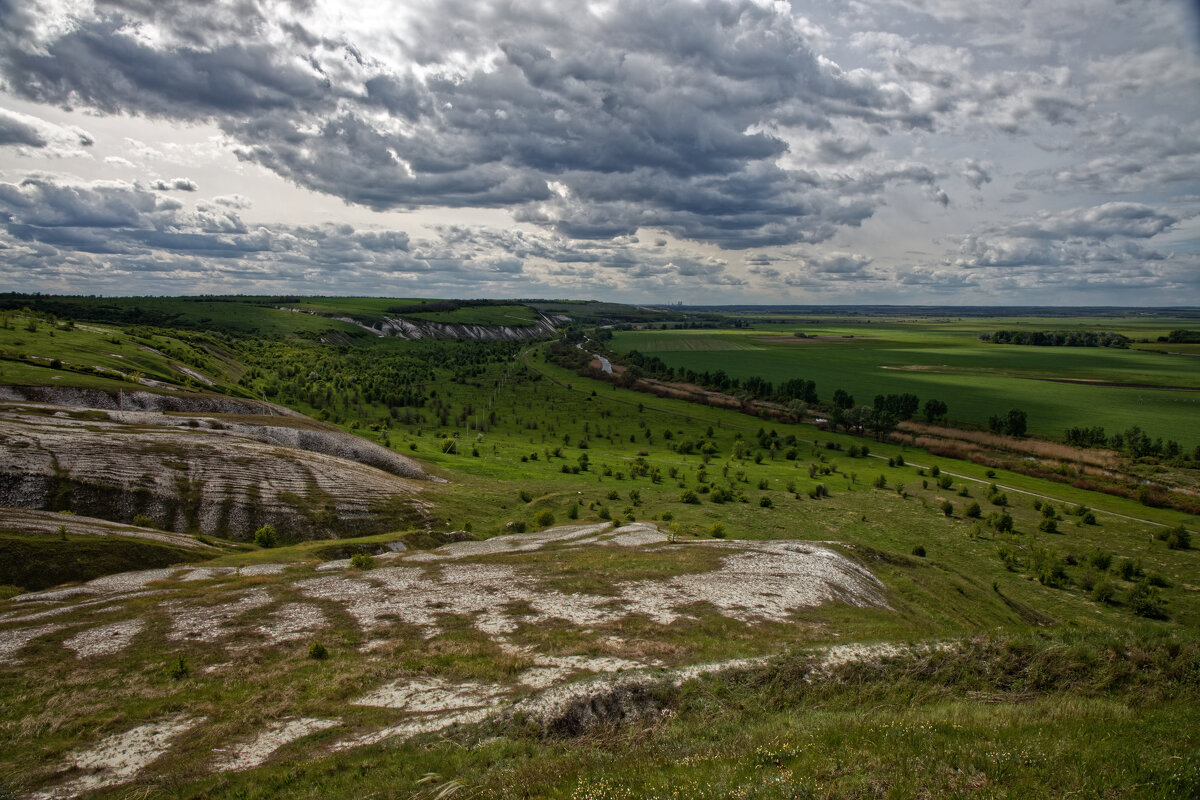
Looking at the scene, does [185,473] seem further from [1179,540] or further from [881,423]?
[881,423]

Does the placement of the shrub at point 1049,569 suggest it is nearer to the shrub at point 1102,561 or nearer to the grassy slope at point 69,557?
the shrub at point 1102,561

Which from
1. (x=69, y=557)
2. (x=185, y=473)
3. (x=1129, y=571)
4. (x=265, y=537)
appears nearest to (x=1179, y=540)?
(x=1129, y=571)

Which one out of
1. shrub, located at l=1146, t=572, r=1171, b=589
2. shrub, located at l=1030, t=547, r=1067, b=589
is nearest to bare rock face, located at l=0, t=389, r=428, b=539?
shrub, located at l=1030, t=547, r=1067, b=589

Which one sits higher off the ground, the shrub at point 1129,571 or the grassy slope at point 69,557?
the grassy slope at point 69,557

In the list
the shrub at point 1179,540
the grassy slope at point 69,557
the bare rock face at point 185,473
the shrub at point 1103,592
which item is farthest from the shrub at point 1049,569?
the grassy slope at point 69,557

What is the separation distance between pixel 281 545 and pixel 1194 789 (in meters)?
58.8

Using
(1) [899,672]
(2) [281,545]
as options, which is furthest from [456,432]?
(1) [899,672]

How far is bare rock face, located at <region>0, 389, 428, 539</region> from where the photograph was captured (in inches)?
1884

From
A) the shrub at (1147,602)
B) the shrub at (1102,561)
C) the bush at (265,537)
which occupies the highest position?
the bush at (265,537)

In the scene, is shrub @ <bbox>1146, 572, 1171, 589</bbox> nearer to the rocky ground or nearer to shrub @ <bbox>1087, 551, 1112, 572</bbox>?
shrub @ <bbox>1087, 551, 1112, 572</bbox>

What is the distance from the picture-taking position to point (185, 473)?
176 feet

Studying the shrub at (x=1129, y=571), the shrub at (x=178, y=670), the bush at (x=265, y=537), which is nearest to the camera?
the shrub at (x=178, y=670)

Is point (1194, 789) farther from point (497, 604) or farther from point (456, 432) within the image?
point (456, 432)

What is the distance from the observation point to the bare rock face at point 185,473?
4784cm
